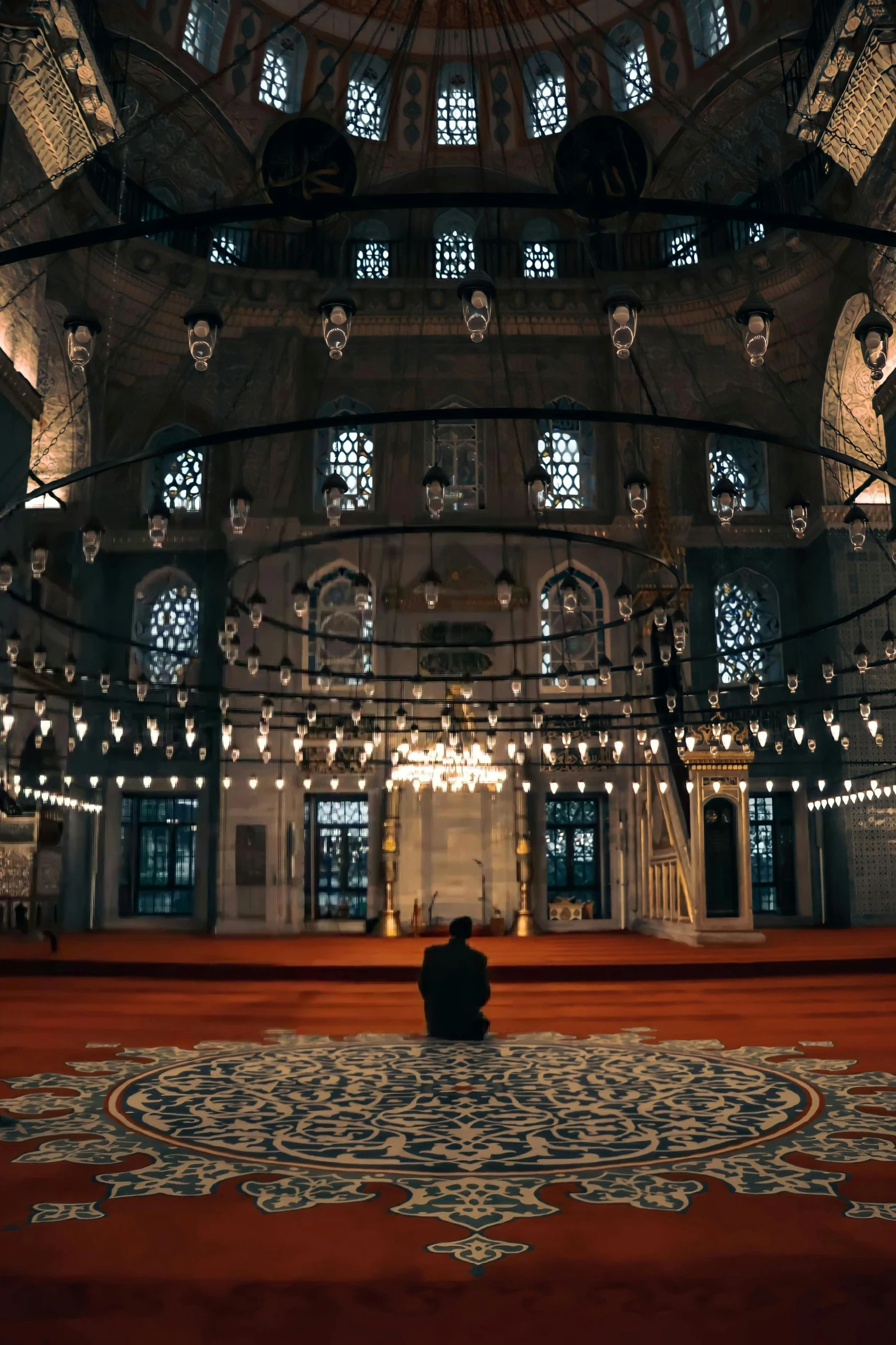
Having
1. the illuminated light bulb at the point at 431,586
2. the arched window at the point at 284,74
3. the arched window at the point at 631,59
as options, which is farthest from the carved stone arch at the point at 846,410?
the illuminated light bulb at the point at 431,586

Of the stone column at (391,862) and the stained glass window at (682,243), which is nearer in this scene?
the stone column at (391,862)

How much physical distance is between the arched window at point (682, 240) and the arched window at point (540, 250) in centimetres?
180

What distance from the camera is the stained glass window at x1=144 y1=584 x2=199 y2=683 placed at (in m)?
16.6

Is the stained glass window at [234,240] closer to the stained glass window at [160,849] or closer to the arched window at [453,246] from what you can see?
the arched window at [453,246]

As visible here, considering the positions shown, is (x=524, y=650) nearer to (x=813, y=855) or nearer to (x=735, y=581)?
(x=735, y=581)

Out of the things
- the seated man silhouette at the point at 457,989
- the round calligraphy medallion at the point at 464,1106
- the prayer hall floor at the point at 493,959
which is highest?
the seated man silhouette at the point at 457,989

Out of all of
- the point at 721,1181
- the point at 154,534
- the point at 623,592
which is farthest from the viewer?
the point at 623,592

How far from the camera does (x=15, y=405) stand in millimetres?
11117

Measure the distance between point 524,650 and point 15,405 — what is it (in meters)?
7.90

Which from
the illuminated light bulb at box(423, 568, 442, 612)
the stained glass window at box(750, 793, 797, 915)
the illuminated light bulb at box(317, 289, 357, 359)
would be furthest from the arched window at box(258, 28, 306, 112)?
the illuminated light bulb at box(317, 289, 357, 359)

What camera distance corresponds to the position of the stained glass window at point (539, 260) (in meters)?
17.4

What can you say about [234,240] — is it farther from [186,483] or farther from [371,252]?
[186,483]

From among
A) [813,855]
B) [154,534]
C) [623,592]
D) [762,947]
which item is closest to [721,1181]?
[154,534]

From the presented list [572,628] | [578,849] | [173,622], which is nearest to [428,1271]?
[578,849]
